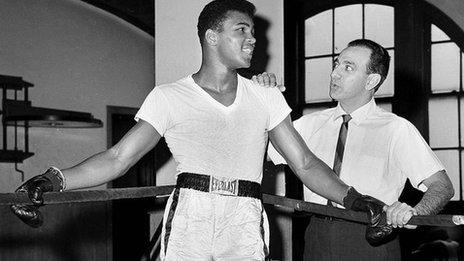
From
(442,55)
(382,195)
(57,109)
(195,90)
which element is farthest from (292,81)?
(195,90)

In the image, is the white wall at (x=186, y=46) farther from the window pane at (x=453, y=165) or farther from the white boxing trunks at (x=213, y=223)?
the window pane at (x=453, y=165)

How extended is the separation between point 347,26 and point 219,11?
4454mm

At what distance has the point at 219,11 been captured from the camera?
2.49 metres

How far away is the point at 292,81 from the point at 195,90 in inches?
173

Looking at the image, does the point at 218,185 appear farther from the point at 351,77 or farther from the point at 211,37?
the point at 351,77

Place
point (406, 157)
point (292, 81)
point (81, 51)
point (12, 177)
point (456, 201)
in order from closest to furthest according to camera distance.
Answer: point (406, 157), point (456, 201), point (292, 81), point (12, 177), point (81, 51)

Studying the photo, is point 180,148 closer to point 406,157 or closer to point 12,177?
point 406,157

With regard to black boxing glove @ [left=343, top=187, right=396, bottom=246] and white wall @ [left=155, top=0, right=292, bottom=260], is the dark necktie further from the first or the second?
white wall @ [left=155, top=0, right=292, bottom=260]

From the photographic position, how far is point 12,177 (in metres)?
7.73

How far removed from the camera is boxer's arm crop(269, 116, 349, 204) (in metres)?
2.48

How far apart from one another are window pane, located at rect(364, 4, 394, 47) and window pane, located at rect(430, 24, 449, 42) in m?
0.39

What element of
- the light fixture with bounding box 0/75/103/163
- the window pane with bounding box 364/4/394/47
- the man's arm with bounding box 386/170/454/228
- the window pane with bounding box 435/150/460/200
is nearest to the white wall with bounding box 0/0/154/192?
the light fixture with bounding box 0/75/103/163

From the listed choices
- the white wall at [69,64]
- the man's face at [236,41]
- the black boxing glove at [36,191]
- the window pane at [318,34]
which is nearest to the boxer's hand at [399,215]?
the man's face at [236,41]

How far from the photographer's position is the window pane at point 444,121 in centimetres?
633
